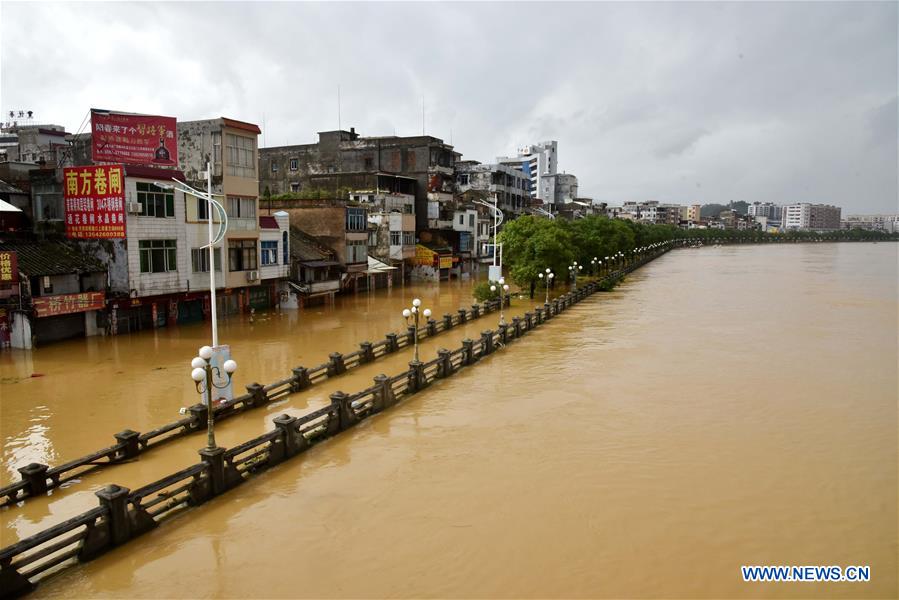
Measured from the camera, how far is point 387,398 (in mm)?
19422

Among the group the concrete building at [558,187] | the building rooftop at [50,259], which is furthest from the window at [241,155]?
the concrete building at [558,187]

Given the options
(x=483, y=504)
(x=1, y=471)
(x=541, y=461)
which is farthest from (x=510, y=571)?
(x=1, y=471)

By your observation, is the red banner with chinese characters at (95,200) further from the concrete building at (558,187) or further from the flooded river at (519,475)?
the concrete building at (558,187)

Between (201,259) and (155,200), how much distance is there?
4.10 meters

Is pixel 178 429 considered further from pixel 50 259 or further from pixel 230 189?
pixel 230 189

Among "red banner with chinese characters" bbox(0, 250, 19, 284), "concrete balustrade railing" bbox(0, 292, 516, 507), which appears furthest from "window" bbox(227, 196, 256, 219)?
"concrete balustrade railing" bbox(0, 292, 516, 507)

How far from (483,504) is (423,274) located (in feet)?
160

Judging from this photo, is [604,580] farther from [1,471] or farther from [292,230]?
[292,230]

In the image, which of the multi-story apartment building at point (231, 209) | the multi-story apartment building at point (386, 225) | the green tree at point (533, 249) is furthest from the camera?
the multi-story apartment building at point (386, 225)

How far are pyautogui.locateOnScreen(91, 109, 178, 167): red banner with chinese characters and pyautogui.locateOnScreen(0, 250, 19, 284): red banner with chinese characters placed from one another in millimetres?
5912

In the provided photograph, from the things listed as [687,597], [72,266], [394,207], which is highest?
[394,207]

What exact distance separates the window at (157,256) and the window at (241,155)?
571cm

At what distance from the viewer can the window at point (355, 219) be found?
158 ft

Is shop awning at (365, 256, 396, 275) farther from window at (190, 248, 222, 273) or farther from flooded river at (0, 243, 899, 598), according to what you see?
flooded river at (0, 243, 899, 598)
